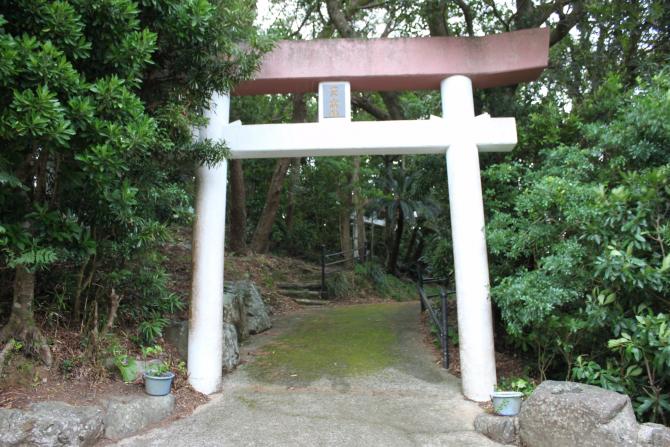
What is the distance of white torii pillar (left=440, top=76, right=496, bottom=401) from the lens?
4.53 metres

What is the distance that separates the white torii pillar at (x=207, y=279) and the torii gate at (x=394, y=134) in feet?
0.03

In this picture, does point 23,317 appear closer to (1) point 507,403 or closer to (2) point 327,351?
(2) point 327,351

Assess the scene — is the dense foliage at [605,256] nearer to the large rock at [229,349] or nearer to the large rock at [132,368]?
the large rock at [229,349]

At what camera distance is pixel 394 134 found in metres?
4.82

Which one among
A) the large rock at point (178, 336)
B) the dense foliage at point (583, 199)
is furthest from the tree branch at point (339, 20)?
the large rock at point (178, 336)

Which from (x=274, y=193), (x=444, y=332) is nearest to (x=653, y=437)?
(x=444, y=332)

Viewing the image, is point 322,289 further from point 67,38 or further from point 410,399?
point 67,38

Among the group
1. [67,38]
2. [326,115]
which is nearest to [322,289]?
[326,115]

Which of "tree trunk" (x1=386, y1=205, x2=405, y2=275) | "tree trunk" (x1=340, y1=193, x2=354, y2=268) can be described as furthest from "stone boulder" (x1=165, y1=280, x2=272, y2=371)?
"tree trunk" (x1=340, y1=193, x2=354, y2=268)

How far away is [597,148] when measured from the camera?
4.27m

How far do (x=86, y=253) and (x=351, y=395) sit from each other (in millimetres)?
2784

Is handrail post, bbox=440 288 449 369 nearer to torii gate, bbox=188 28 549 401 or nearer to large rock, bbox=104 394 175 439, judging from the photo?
torii gate, bbox=188 28 549 401

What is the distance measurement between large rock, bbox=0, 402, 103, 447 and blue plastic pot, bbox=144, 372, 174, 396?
0.59 meters

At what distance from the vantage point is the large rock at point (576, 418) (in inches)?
118
